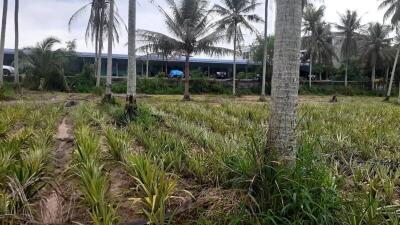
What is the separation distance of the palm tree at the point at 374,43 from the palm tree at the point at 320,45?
4755mm

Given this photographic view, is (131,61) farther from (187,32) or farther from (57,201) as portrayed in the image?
(187,32)

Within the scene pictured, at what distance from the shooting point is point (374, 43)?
50531 mm

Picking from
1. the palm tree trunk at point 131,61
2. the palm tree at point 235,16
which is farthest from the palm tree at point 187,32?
the palm tree trunk at point 131,61

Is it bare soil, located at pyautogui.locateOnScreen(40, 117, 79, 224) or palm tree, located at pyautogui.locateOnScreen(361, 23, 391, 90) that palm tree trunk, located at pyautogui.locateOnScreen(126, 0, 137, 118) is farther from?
palm tree, located at pyautogui.locateOnScreen(361, 23, 391, 90)

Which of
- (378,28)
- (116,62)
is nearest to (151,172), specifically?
(116,62)

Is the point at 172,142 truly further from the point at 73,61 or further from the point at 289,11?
the point at 73,61

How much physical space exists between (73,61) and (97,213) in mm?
40946

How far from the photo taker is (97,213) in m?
4.39

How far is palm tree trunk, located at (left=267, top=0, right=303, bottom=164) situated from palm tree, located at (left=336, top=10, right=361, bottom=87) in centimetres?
4706

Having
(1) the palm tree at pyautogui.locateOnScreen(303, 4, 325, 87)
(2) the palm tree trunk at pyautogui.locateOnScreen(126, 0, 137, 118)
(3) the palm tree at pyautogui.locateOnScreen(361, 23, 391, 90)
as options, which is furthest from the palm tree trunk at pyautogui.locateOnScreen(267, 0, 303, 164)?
(3) the palm tree at pyautogui.locateOnScreen(361, 23, 391, 90)

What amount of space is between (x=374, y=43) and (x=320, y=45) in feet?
23.3

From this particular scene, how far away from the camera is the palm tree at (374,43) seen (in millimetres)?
50469

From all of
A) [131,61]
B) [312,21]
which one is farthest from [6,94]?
[312,21]

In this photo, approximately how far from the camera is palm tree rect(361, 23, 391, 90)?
5047 cm
